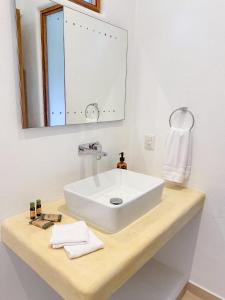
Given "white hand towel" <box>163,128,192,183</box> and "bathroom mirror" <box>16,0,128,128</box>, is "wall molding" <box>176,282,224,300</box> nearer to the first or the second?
"white hand towel" <box>163,128,192,183</box>

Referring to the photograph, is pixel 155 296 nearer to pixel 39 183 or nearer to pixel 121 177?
pixel 121 177

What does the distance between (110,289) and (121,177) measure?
0.85 meters

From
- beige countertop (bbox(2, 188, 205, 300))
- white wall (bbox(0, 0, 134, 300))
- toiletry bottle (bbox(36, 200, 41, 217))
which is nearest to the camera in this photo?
beige countertop (bbox(2, 188, 205, 300))

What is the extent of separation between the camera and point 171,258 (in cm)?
186

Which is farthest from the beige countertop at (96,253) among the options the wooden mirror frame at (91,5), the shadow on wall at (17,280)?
the wooden mirror frame at (91,5)

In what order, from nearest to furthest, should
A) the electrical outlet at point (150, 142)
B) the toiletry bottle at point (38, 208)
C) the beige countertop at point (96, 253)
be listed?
the beige countertop at point (96, 253), the toiletry bottle at point (38, 208), the electrical outlet at point (150, 142)

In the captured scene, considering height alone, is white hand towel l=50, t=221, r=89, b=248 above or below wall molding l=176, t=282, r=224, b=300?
above

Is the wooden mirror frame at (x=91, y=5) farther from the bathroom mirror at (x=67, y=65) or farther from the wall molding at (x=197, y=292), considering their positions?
the wall molding at (x=197, y=292)

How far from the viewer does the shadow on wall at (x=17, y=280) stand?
122 cm

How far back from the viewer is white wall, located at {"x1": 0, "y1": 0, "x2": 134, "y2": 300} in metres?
1.08

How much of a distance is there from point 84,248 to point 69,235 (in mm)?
102

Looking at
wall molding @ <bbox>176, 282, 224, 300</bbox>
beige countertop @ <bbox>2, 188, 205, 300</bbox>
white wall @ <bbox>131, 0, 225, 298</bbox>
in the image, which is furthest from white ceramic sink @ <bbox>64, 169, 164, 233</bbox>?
wall molding @ <bbox>176, 282, 224, 300</bbox>

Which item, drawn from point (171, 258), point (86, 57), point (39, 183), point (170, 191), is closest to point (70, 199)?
point (39, 183)

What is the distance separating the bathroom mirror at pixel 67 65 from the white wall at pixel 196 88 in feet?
0.67
